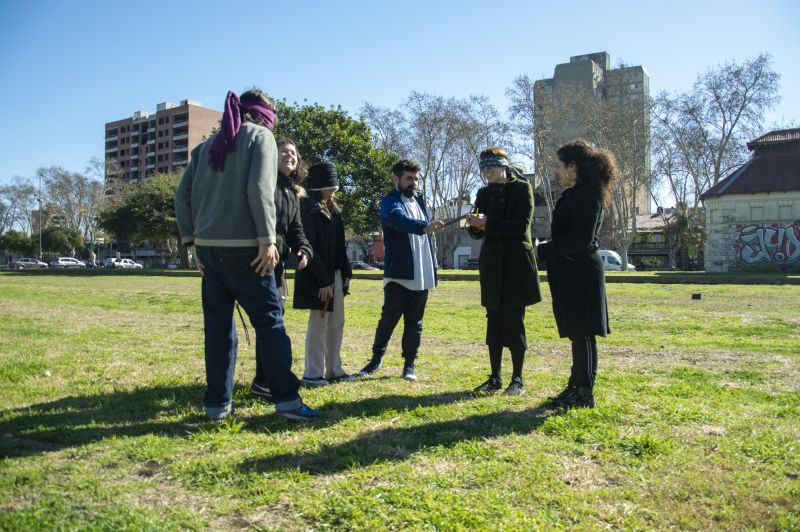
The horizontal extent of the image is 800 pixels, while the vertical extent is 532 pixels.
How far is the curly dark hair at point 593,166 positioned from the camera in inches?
173

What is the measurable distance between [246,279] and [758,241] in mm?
39653

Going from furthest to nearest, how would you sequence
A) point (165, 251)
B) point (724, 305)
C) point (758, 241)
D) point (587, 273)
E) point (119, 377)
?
point (165, 251), point (758, 241), point (724, 305), point (119, 377), point (587, 273)

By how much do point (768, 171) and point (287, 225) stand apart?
4080 cm

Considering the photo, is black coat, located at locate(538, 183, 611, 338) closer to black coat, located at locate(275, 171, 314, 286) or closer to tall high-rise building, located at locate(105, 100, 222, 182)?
black coat, located at locate(275, 171, 314, 286)

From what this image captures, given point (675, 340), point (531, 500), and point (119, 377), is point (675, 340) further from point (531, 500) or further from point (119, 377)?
point (119, 377)

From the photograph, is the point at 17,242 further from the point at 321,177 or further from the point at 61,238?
the point at 321,177

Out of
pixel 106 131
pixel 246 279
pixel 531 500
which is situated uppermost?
pixel 106 131

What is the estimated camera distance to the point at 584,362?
4.25 m

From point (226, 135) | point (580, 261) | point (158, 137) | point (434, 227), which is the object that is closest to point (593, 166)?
point (580, 261)

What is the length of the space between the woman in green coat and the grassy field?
422mm

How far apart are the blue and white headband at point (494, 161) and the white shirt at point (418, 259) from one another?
2.95ft

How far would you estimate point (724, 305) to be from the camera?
42.3 feet

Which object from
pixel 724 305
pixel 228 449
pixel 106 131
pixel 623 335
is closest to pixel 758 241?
pixel 724 305

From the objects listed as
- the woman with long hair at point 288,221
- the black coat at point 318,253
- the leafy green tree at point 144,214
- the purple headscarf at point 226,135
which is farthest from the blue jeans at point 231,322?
the leafy green tree at point 144,214
